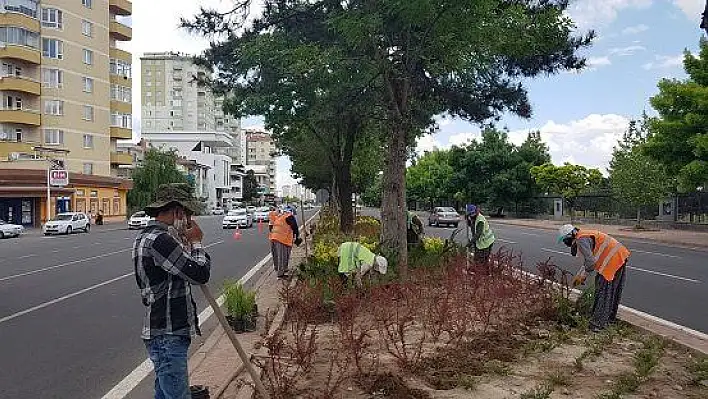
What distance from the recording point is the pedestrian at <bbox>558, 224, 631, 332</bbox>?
7.85m

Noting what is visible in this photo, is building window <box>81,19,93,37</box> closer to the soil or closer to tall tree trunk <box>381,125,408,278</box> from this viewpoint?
tall tree trunk <box>381,125,408,278</box>

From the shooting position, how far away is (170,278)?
13.7 ft

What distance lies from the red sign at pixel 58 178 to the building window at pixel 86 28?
16.1 meters

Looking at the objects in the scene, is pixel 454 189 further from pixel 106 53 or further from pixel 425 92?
pixel 425 92

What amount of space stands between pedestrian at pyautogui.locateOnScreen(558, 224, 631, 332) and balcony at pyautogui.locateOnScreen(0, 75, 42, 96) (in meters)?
50.8

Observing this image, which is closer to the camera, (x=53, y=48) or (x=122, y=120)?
(x=53, y=48)

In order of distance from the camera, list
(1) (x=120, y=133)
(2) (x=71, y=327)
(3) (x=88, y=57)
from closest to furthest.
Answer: (2) (x=71, y=327), (3) (x=88, y=57), (1) (x=120, y=133)

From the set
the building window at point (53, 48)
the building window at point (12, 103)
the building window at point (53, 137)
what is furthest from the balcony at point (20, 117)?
the building window at point (53, 48)

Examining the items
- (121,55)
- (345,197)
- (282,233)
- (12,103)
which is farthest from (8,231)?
(282,233)

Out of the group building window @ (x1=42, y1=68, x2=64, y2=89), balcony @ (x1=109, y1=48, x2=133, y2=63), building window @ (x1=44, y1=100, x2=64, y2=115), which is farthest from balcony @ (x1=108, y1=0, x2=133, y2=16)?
building window @ (x1=44, y1=100, x2=64, y2=115)

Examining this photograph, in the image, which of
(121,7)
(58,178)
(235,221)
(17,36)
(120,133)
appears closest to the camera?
(235,221)

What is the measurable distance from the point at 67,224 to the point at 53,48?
19.0m

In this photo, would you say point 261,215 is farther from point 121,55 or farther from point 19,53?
point 19,53

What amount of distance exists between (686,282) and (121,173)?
64843 mm
